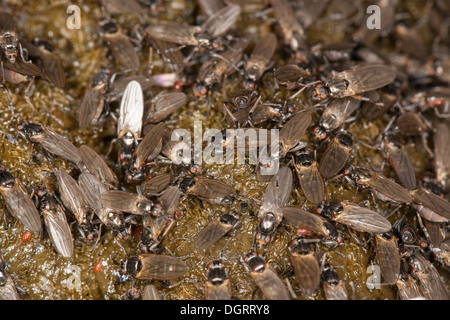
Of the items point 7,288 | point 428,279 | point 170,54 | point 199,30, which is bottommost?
point 428,279

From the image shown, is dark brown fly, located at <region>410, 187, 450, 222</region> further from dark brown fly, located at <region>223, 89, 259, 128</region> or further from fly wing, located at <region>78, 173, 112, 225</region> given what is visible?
fly wing, located at <region>78, 173, 112, 225</region>

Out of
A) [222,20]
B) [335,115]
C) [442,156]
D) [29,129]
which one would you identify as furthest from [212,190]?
[442,156]

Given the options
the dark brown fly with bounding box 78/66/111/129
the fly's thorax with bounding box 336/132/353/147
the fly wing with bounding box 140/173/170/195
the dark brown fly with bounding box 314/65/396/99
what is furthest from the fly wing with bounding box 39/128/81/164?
the fly's thorax with bounding box 336/132/353/147

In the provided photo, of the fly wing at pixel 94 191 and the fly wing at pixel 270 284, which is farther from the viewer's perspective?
the fly wing at pixel 94 191

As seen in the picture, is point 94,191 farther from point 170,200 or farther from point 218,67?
point 218,67

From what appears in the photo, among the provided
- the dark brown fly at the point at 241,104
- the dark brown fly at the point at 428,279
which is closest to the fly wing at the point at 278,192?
the dark brown fly at the point at 241,104

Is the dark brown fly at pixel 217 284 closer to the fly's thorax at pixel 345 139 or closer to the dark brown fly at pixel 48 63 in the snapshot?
the fly's thorax at pixel 345 139

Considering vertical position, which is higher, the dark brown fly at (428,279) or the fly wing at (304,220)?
the fly wing at (304,220)
